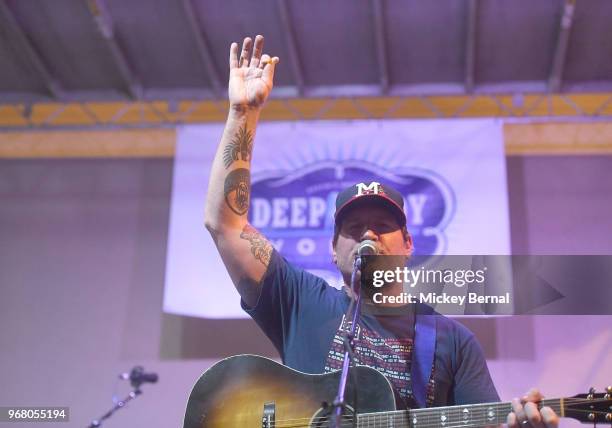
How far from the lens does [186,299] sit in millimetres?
6371

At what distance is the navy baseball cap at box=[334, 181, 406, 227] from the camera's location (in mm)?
3158

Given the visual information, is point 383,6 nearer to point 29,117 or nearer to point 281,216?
point 281,216

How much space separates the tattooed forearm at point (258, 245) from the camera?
3.11 m

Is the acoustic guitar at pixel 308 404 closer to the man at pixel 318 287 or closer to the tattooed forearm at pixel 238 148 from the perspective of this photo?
the man at pixel 318 287

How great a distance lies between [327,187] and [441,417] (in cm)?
422

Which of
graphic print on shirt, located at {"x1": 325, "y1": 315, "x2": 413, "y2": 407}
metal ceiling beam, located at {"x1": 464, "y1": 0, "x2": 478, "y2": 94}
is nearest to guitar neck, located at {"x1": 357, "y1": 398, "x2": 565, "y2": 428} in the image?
graphic print on shirt, located at {"x1": 325, "y1": 315, "x2": 413, "y2": 407}

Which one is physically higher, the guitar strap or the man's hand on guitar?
the guitar strap

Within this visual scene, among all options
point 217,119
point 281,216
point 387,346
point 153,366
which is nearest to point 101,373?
point 153,366

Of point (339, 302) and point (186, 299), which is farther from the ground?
point (186, 299)

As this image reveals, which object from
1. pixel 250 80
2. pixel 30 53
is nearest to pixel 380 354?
pixel 250 80

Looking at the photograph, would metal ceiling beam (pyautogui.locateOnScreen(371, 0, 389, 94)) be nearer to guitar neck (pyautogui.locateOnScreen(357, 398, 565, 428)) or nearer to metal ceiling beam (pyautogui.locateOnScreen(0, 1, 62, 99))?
metal ceiling beam (pyautogui.locateOnScreen(0, 1, 62, 99))

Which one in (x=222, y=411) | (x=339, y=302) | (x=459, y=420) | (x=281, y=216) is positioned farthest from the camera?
(x=281, y=216)

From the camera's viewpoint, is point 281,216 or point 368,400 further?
point 281,216

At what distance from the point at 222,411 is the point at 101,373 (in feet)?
14.6
